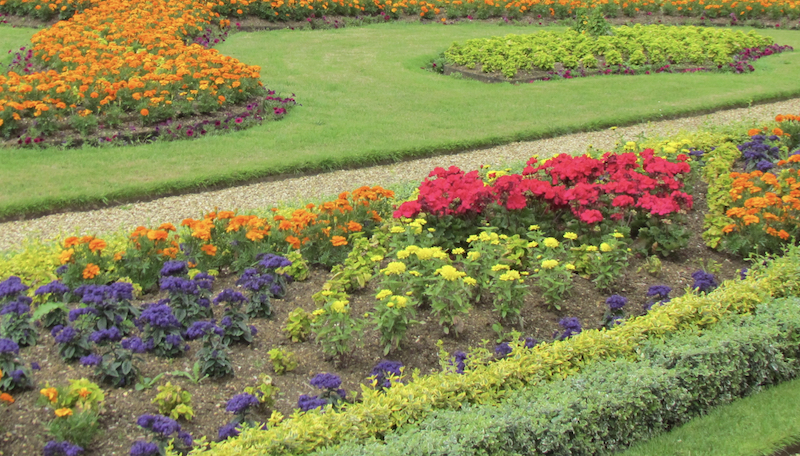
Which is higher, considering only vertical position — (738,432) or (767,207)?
(767,207)

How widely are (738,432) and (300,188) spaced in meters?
5.65

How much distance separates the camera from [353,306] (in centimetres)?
578

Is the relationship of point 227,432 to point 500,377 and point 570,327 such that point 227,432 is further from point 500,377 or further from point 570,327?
point 570,327

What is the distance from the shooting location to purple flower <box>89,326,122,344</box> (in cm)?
456

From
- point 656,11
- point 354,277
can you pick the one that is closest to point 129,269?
point 354,277

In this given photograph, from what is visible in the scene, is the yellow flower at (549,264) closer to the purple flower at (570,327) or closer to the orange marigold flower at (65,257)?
the purple flower at (570,327)

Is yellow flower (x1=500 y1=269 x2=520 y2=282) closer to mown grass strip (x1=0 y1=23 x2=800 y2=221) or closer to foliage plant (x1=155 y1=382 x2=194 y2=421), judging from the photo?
foliage plant (x1=155 y1=382 x2=194 y2=421)

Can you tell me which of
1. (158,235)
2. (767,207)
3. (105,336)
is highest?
(158,235)

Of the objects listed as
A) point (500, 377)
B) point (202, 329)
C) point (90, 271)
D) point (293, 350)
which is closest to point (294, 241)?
point (293, 350)

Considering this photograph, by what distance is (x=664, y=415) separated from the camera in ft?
14.6

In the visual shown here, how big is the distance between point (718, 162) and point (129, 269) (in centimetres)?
627

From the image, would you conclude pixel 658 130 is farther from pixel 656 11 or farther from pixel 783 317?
pixel 656 11

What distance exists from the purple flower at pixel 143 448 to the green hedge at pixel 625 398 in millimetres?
895

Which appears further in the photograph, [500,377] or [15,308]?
[15,308]
